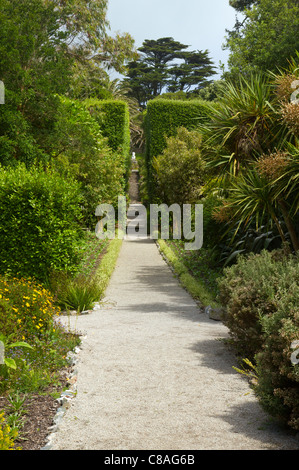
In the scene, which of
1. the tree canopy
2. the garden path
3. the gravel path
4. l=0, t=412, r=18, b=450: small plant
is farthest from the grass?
the tree canopy

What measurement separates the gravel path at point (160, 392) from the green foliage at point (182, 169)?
31.0 feet

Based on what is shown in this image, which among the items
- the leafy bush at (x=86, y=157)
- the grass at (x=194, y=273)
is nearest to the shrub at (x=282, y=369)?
the grass at (x=194, y=273)

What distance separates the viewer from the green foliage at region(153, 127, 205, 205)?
52.8 ft

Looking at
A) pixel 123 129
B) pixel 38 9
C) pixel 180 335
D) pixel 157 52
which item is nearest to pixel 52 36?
pixel 38 9

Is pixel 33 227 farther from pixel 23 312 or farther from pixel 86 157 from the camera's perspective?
pixel 86 157

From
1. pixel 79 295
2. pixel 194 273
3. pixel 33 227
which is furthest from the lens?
pixel 194 273

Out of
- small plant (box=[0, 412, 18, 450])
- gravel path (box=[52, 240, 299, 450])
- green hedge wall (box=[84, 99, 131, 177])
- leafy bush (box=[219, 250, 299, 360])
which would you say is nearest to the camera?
small plant (box=[0, 412, 18, 450])

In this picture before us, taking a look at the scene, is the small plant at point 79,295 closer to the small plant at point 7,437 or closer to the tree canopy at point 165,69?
the small plant at point 7,437

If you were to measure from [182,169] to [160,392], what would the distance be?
41.7ft

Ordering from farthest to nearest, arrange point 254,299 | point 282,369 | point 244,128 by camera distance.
Answer: point 244,128 < point 254,299 < point 282,369

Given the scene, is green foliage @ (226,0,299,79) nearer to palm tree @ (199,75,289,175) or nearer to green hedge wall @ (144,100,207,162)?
green hedge wall @ (144,100,207,162)

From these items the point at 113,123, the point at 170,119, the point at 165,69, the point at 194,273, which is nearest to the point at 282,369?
the point at 194,273

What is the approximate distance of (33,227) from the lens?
8391mm

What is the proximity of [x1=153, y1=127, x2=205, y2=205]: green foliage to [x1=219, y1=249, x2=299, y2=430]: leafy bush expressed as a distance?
9928 millimetres
